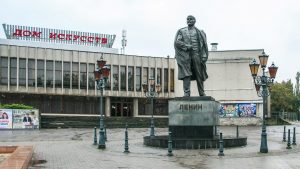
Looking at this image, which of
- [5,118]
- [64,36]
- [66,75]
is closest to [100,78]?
[5,118]

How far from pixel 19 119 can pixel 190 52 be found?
24.1m

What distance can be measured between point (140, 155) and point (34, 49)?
42025 mm

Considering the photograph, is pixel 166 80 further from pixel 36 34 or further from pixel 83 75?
pixel 36 34

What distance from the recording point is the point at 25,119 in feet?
142

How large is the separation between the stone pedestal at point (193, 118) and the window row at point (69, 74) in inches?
1520

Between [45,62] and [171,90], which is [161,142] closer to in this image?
[45,62]

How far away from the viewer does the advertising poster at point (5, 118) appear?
4215 cm

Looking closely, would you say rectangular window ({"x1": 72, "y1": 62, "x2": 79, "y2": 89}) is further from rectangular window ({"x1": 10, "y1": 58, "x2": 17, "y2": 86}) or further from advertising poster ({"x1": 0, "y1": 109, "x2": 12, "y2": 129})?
advertising poster ({"x1": 0, "y1": 109, "x2": 12, "y2": 129})

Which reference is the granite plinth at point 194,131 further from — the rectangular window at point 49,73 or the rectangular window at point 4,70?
the rectangular window at point 49,73

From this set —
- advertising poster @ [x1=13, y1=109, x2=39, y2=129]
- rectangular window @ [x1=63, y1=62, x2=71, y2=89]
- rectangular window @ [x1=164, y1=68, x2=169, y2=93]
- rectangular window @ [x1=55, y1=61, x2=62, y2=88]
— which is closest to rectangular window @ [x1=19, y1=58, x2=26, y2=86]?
rectangular window @ [x1=55, y1=61, x2=62, y2=88]

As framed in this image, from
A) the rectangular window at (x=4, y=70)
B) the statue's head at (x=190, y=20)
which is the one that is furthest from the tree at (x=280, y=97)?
the statue's head at (x=190, y=20)

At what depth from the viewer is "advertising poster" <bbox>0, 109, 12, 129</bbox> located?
1660 inches

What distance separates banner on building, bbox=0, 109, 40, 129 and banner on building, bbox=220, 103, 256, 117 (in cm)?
2565

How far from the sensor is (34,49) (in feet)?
190
